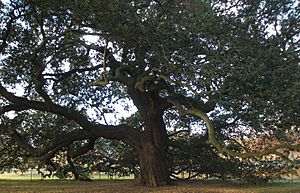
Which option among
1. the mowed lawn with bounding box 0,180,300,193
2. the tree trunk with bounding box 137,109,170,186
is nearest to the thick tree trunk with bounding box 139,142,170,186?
the tree trunk with bounding box 137,109,170,186

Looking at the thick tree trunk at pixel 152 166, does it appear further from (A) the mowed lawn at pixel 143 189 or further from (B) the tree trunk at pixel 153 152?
(A) the mowed lawn at pixel 143 189

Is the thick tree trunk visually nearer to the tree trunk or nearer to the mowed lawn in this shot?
the tree trunk

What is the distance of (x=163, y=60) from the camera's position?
10820 millimetres

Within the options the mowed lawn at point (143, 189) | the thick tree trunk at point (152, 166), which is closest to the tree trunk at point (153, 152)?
the thick tree trunk at point (152, 166)

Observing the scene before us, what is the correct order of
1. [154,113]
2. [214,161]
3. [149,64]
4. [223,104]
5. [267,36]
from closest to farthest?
1. [223,104]
2. [267,36]
3. [149,64]
4. [154,113]
5. [214,161]

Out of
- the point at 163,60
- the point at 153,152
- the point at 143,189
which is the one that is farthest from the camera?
the point at 153,152

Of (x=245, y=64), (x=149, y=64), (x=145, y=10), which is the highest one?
(x=145, y=10)

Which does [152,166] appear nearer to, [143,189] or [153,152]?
[153,152]

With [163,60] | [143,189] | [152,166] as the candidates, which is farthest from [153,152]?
[163,60]

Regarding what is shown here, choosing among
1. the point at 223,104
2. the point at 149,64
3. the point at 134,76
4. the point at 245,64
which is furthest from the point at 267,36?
the point at 134,76

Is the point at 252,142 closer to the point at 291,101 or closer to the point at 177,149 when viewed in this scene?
the point at 177,149

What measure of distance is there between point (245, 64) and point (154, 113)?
5.40 meters

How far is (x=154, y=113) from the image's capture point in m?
14.8

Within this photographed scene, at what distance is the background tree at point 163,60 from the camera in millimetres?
10172
